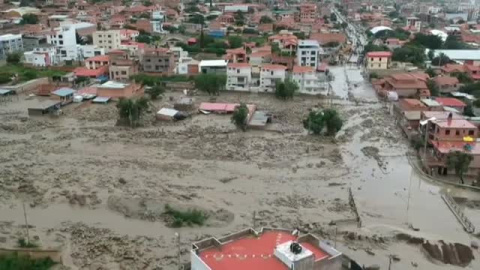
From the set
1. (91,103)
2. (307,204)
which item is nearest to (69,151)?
(91,103)

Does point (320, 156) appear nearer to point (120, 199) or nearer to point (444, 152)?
point (444, 152)

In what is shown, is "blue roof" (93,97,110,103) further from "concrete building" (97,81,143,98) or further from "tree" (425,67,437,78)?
"tree" (425,67,437,78)

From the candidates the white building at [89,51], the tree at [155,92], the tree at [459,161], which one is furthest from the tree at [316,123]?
the white building at [89,51]

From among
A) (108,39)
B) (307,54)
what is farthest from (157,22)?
(307,54)

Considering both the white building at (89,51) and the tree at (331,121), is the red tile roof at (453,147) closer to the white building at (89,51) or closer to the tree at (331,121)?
the tree at (331,121)

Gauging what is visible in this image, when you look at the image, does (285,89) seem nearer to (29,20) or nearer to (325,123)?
(325,123)

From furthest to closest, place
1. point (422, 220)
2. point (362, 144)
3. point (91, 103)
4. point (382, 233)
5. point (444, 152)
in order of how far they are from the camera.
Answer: point (91, 103)
point (362, 144)
point (444, 152)
point (422, 220)
point (382, 233)

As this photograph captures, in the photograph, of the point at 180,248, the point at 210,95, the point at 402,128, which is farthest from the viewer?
the point at 210,95
